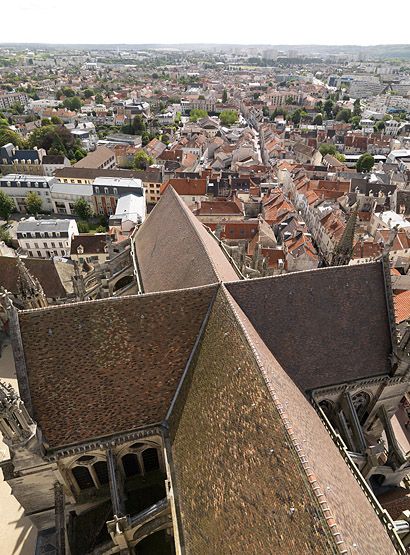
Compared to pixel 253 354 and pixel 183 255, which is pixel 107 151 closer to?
pixel 183 255

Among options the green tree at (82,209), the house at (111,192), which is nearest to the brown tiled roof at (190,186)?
the house at (111,192)

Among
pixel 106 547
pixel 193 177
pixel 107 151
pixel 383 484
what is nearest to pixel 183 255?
pixel 106 547

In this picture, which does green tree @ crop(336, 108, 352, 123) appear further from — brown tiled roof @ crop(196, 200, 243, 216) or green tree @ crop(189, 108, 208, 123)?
brown tiled roof @ crop(196, 200, 243, 216)

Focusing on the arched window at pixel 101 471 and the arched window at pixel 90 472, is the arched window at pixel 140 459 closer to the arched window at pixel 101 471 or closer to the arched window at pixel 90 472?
the arched window at pixel 101 471

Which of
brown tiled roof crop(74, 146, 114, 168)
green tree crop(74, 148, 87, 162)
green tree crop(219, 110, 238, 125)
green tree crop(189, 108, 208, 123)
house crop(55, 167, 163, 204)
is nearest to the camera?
house crop(55, 167, 163, 204)

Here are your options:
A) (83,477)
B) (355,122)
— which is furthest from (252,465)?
(355,122)

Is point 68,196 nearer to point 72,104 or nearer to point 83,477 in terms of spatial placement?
point 83,477

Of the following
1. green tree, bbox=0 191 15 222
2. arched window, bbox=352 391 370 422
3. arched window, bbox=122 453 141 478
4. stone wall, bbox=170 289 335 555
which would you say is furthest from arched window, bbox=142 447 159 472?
green tree, bbox=0 191 15 222
